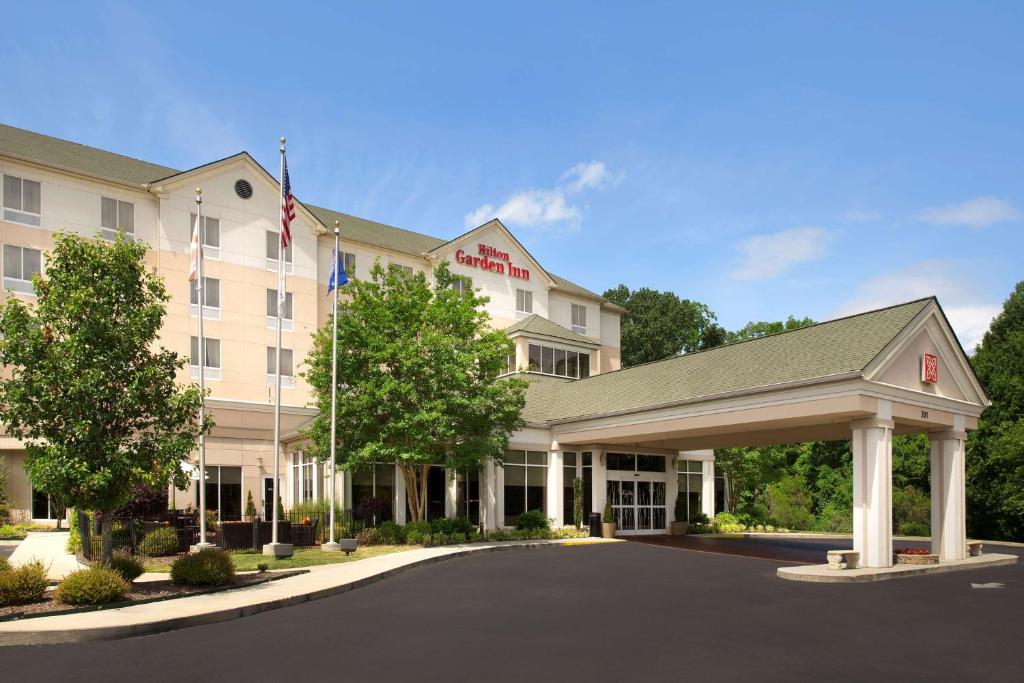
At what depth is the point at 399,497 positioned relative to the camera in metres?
30.8

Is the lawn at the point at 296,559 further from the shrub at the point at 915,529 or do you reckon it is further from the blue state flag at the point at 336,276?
the shrub at the point at 915,529

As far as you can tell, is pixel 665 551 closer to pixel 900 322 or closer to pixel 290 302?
pixel 900 322

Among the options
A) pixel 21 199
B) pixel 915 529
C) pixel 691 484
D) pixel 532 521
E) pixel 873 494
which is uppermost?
pixel 21 199

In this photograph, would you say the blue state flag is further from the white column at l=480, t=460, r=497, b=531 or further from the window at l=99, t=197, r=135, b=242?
the window at l=99, t=197, r=135, b=242

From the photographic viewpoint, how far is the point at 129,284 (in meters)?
16.7

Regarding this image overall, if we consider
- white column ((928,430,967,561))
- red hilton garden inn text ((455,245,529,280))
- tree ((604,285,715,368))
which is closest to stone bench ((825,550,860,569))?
white column ((928,430,967,561))

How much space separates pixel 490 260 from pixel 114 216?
22080mm

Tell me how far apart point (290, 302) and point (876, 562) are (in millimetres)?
32989

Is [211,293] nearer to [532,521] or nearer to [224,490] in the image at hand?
[224,490]

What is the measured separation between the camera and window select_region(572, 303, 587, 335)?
185 feet

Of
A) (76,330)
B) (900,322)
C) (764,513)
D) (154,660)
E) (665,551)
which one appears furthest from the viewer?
(764,513)

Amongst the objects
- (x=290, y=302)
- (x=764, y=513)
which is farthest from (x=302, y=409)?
(x=764, y=513)

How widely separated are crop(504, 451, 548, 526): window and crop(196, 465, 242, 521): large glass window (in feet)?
50.3

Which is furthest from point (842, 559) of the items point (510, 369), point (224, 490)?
point (224, 490)
